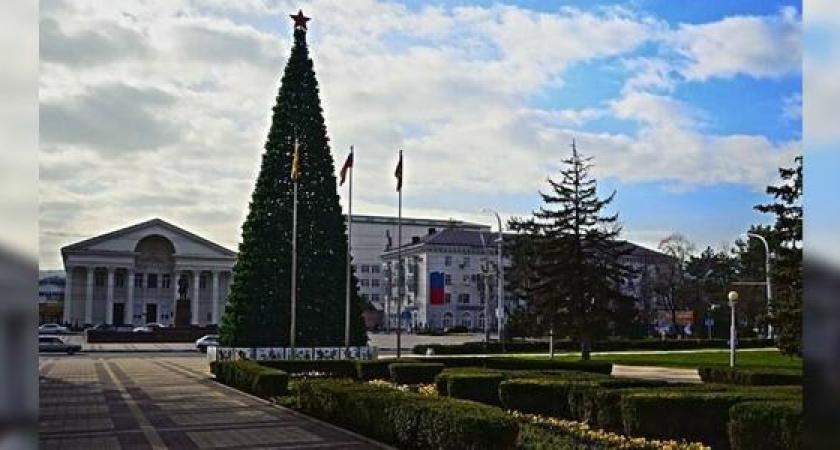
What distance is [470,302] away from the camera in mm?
102000

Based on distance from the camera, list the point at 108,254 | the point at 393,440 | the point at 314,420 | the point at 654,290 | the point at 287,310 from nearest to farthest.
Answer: the point at 393,440 → the point at 314,420 → the point at 287,310 → the point at 654,290 → the point at 108,254

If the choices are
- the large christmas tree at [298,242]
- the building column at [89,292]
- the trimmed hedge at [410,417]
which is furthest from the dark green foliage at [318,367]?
the building column at [89,292]

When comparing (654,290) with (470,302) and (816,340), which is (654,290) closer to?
(470,302)

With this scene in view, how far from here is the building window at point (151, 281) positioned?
92812 millimetres

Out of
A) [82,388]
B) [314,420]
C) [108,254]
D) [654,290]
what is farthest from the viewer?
[108,254]

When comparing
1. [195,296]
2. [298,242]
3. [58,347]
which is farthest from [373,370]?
[195,296]

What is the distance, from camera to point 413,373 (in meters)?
23.2

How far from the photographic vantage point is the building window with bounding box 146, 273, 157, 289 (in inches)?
3654

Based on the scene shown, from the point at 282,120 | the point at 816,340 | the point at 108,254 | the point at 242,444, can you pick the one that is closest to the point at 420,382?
the point at 242,444

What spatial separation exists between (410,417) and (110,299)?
8533cm

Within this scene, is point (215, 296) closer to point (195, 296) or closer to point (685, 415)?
point (195, 296)

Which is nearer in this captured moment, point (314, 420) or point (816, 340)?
point (816, 340)

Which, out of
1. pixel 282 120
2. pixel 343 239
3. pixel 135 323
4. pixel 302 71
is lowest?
pixel 135 323

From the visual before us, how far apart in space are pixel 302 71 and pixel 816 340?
33.7m
